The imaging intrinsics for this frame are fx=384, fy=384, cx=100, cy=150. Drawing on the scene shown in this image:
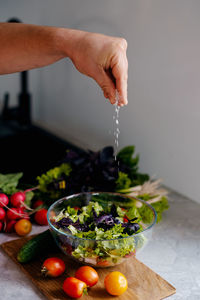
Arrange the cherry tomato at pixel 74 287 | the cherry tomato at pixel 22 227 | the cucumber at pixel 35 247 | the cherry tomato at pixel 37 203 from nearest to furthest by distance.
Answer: the cherry tomato at pixel 74 287 → the cucumber at pixel 35 247 → the cherry tomato at pixel 22 227 → the cherry tomato at pixel 37 203

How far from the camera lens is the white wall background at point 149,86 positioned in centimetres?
143

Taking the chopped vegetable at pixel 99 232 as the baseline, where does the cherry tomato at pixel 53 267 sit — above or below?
below

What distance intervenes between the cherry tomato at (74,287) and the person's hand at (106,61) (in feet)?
1.49

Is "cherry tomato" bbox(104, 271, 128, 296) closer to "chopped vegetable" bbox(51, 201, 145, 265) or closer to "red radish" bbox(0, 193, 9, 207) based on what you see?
"chopped vegetable" bbox(51, 201, 145, 265)

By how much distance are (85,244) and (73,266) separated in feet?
0.39

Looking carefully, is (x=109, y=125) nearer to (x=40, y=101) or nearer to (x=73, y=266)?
(x=40, y=101)

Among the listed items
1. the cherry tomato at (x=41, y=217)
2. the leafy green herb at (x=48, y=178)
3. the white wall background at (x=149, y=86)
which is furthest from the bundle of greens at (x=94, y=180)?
→ the white wall background at (x=149, y=86)

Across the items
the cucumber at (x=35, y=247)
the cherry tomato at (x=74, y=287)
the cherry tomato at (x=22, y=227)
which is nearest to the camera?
the cherry tomato at (x=74, y=287)

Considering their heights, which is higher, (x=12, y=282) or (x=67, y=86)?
(x=67, y=86)

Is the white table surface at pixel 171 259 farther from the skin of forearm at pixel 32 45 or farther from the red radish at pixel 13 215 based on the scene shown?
the skin of forearm at pixel 32 45

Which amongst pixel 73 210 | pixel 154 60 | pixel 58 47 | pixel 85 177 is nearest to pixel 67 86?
pixel 154 60

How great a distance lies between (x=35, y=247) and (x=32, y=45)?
600 mm

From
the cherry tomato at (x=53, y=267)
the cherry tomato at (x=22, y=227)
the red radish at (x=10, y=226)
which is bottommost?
the red radish at (x=10, y=226)

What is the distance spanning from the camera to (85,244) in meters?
0.97
